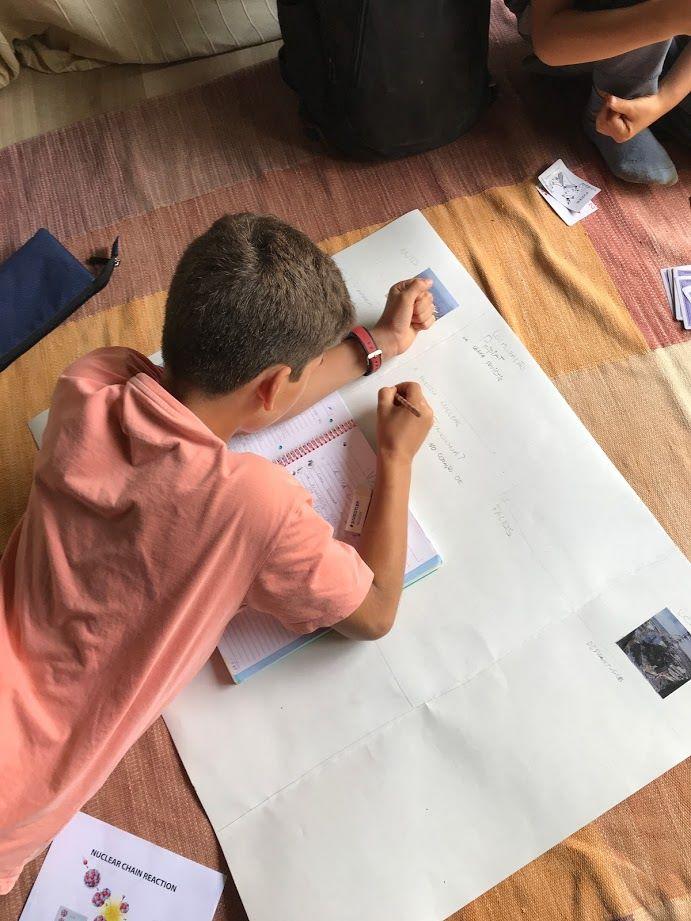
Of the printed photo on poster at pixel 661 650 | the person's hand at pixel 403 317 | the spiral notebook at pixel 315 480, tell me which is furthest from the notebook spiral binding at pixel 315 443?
the printed photo on poster at pixel 661 650

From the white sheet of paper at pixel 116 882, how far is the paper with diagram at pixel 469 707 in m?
0.05

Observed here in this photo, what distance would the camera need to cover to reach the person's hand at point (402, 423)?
863 mm

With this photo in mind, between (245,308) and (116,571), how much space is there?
0.27 m

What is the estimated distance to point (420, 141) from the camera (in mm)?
1115

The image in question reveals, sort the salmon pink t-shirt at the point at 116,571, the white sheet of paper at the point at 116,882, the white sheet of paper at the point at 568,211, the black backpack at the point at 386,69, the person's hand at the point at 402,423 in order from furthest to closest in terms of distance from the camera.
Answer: the white sheet of paper at the point at 568,211, the black backpack at the point at 386,69, the person's hand at the point at 402,423, the white sheet of paper at the point at 116,882, the salmon pink t-shirt at the point at 116,571

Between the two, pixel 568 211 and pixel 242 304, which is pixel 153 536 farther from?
pixel 568 211

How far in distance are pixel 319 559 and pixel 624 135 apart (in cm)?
76

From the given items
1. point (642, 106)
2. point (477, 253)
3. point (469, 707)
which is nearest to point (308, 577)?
point (469, 707)

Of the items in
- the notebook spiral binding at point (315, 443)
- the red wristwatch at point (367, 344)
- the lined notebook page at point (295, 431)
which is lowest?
the notebook spiral binding at point (315, 443)

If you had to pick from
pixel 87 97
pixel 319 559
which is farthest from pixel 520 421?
pixel 87 97

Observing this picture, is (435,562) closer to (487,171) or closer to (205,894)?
(205,894)

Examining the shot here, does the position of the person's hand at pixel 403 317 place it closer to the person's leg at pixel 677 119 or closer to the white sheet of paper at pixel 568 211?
the white sheet of paper at pixel 568 211

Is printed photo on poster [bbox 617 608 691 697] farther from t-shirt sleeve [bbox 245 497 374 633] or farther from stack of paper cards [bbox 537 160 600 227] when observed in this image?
stack of paper cards [bbox 537 160 600 227]

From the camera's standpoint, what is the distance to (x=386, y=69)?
1.01 metres
